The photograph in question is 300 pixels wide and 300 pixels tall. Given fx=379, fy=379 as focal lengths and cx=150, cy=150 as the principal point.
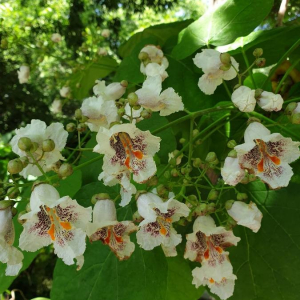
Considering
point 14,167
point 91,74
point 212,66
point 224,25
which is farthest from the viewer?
point 91,74

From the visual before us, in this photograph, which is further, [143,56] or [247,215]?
[143,56]

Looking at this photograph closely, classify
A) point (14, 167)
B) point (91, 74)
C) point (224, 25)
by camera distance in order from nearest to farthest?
point (14, 167) < point (224, 25) < point (91, 74)

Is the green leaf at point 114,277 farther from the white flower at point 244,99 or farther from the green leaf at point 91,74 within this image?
the green leaf at point 91,74

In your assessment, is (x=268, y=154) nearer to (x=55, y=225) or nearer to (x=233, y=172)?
(x=233, y=172)

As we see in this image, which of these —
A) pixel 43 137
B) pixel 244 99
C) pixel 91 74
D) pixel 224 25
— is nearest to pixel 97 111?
pixel 43 137

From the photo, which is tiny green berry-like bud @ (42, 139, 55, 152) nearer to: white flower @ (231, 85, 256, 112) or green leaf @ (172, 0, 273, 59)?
white flower @ (231, 85, 256, 112)

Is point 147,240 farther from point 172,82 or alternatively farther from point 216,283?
point 172,82

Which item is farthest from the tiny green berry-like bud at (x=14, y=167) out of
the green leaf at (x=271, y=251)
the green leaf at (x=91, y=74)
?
the green leaf at (x=91, y=74)
